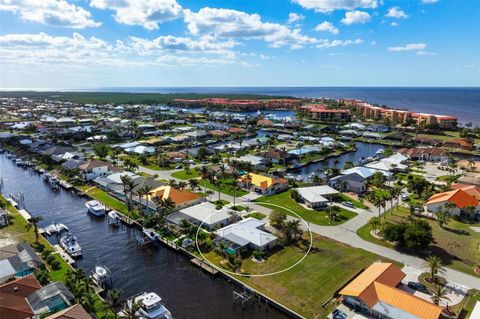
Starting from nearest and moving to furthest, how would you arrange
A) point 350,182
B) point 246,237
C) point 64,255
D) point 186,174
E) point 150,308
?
point 150,308 < point 64,255 < point 246,237 < point 350,182 < point 186,174

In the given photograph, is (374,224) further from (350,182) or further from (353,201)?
(350,182)

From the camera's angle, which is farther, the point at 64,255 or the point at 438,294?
the point at 64,255

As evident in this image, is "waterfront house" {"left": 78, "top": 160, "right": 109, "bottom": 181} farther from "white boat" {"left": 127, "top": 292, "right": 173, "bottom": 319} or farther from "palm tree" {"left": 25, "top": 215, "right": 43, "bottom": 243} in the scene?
"white boat" {"left": 127, "top": 292, "right": 173, "bottom": 319}

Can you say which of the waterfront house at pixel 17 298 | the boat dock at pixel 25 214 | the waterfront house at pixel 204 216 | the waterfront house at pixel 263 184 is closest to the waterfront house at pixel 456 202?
the waterfront house at pixel 263 184

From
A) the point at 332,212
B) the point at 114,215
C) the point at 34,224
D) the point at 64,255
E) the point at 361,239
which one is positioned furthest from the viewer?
the point at 332,212

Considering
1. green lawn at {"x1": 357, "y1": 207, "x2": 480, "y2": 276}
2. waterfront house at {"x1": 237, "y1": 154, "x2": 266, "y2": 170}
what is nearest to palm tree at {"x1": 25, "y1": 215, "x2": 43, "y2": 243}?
green lawn at {"x1": 357, "y1": 207, "x2": 480, "y2": 276}

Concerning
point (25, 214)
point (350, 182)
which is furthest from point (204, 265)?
point (350, 182)
